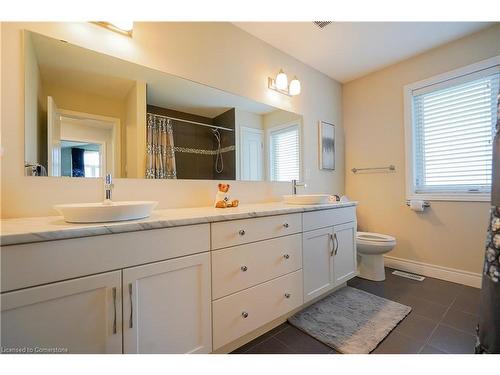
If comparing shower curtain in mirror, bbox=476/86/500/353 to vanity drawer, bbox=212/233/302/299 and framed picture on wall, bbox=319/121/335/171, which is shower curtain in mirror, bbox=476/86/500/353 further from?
framed picture on wall, bbox=319/121/335/171

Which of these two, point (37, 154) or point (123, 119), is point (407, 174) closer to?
point (123, 119)

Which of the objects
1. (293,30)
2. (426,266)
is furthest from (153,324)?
(426,266)

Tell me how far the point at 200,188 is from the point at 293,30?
5.28ft

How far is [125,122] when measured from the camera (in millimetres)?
1319

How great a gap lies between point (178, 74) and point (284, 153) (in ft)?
3.82

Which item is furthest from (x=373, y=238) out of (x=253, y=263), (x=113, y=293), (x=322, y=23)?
(x=113, y=293)

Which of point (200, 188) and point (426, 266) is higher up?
point (200, 188)

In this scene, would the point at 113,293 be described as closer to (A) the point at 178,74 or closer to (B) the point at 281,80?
(A) the point at 178,74

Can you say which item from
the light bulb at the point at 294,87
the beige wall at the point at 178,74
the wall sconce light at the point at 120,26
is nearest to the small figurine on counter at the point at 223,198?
the beige wall at the point at 178,74

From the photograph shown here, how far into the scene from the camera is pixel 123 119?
4.30 feet

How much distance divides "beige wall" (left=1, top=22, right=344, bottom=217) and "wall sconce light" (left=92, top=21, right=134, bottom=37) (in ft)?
0.09
